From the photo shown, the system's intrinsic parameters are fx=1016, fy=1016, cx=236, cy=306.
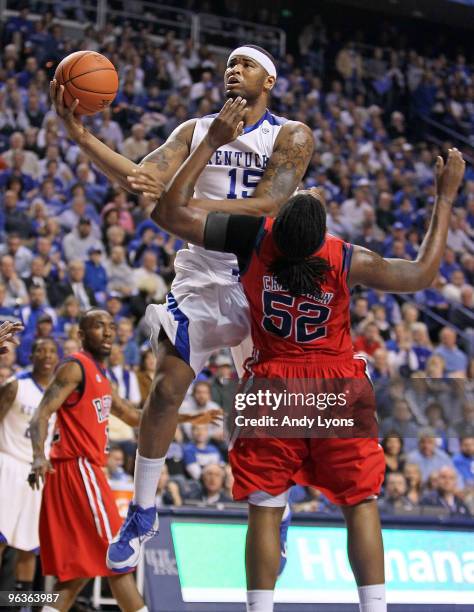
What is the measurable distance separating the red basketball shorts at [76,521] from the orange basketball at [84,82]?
7.64 ft

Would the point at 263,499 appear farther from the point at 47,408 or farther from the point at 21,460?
the point at 21,460

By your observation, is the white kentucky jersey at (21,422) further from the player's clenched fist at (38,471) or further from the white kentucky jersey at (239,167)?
the white kentucky jersey at (239,167)

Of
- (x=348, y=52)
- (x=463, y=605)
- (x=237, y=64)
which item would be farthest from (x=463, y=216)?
(x=237, y=64)

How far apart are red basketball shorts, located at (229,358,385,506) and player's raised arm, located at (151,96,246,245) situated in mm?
633

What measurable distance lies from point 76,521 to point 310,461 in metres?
2.24

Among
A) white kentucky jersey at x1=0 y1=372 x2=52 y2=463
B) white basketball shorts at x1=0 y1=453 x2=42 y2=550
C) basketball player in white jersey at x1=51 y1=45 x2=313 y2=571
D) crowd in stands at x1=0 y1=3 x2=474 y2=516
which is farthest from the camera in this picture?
crowd in stands at x1=0 y1=3 x2=474 y2=516

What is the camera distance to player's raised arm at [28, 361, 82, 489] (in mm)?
5535

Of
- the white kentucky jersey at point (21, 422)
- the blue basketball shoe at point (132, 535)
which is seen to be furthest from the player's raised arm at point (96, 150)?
the white kentucky jersey at point (21, 422)

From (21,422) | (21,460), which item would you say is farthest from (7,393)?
(21,460)

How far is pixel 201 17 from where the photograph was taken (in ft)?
58.0

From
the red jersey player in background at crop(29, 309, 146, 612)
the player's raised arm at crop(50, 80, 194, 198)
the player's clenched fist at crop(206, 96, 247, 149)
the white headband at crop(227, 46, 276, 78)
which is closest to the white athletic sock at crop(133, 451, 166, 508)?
the red jersey player in background at crop(29, 309, 146, 612)

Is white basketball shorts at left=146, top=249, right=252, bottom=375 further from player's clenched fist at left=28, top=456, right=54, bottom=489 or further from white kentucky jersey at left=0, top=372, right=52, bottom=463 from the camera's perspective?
white kentucky jersey at left=0, top=372, right=52, bottom=463

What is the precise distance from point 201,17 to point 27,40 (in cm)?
456

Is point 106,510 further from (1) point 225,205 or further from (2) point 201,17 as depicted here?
(2) point 201,17
